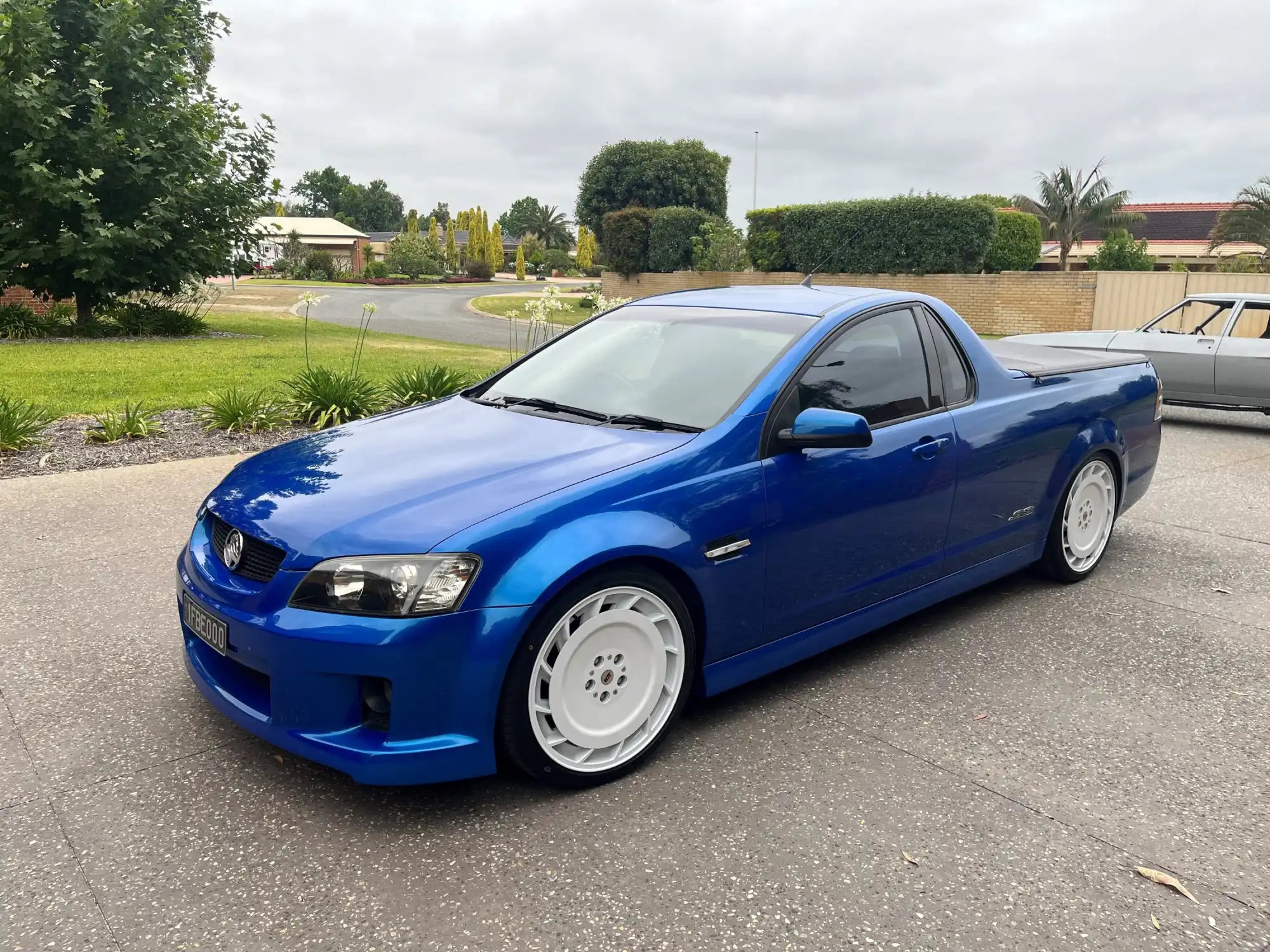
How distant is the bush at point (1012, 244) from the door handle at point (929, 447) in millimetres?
23730

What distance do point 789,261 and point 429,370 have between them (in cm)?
2177

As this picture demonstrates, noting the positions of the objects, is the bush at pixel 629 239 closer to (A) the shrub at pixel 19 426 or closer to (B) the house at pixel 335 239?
(A) the shrub at pixel 19 426

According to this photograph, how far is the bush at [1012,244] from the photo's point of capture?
2620 cm

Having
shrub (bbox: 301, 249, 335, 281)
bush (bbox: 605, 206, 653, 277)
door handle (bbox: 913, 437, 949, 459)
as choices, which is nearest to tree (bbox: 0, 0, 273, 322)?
door handle (bbox: 913, 437, 949, 459)

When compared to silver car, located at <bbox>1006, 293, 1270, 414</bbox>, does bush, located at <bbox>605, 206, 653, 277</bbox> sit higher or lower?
higher

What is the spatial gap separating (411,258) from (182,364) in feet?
224

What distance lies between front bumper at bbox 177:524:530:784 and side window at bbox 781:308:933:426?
1515 mm

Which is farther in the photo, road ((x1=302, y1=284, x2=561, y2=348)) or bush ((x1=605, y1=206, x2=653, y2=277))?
bush ((x1=605, y1=206, x2=653, y2=277))

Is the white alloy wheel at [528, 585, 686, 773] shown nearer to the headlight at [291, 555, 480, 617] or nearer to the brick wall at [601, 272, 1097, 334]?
the headlight at [291, 555, 480, 617]

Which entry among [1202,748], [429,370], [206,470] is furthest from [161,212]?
[1202,748]

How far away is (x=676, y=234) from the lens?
35.9m

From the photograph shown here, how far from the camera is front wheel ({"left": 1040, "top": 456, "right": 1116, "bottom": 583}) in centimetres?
515

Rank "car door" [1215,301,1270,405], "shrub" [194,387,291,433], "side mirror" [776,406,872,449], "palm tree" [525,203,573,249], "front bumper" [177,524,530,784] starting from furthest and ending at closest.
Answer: "palm tree" [525,203,573,249] < "car door" [1215,301,1270,405] < "shrub" [194,387,291,433] < "side mirror" [776,406,872,449] < "front bumper" [177,524,530,784]

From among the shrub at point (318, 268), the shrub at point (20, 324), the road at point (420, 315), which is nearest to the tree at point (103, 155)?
the shrub at point (20, 324)
